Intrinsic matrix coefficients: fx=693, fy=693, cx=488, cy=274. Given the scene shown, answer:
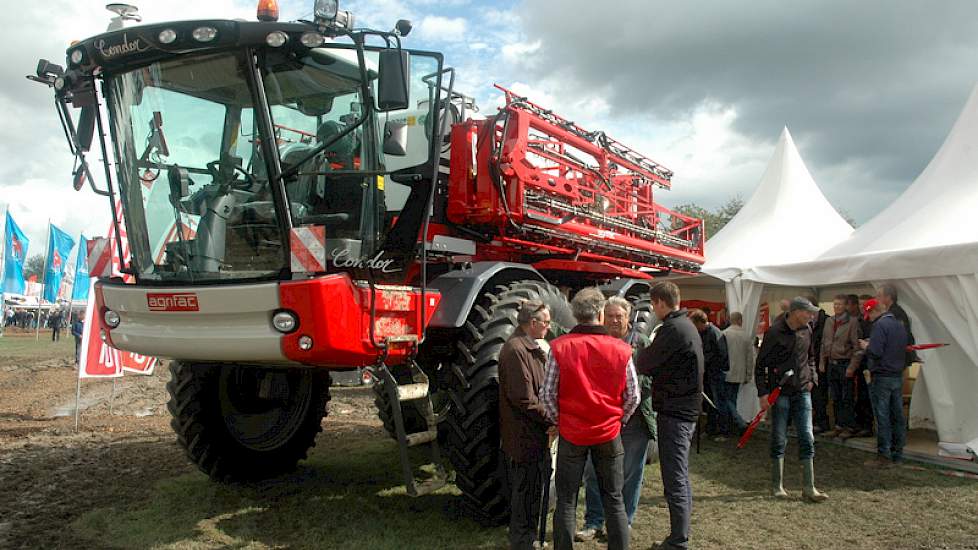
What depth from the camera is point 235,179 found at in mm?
4320

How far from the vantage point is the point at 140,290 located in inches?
168

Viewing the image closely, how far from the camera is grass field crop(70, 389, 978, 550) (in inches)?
181

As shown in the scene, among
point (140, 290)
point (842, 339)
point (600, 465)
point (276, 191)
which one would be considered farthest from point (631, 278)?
point (140, 290)

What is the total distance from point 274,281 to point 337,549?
1.77 m

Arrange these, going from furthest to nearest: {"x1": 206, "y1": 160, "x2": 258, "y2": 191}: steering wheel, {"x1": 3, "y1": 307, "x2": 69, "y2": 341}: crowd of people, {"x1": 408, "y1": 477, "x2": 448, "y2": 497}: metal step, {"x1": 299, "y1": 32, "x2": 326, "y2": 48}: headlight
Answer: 1. {"x1": 3, "y1": 307, "x2": 69, "y2": 341}: crowd of people
2. {"x1": 408, "y1": 477, "x2": 448, "y2": 497}: metal step
3. {"x1": 206, "y1": 160, "x2": 258, "y2": 191}: steering wheel
4. {"x1": 299, "y1": 32, "x2": 326, "y2": 48}: headlight

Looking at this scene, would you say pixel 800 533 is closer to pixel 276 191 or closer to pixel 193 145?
pixel 276 191

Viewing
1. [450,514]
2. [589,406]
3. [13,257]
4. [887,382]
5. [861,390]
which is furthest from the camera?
[13,257]

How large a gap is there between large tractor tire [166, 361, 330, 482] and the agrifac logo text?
57.6 inches

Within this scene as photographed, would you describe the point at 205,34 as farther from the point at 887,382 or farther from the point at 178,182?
the point at 887,382

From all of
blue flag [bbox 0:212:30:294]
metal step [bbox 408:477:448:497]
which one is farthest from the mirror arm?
blue flag [bbox 0:212:30:294]

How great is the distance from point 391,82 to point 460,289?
5.11 ft

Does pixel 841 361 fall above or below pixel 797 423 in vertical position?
above

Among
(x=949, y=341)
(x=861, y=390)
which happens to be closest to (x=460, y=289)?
(x=949, y=341)

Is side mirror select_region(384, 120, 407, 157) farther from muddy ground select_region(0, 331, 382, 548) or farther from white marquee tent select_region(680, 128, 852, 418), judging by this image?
white marquee tent select_region(680, 128, 852, 418)
